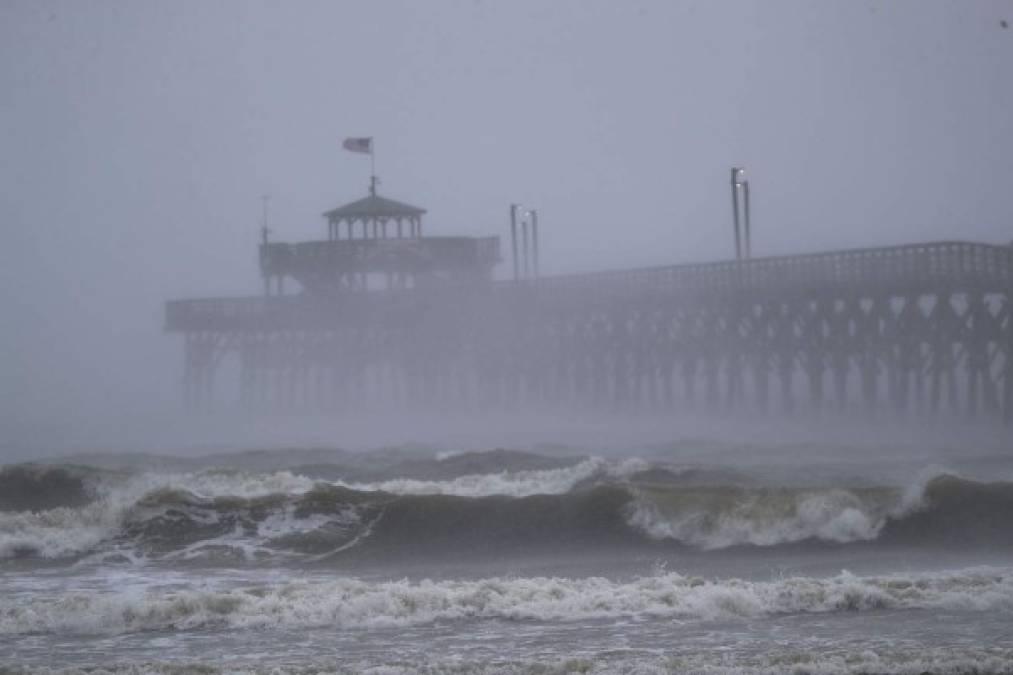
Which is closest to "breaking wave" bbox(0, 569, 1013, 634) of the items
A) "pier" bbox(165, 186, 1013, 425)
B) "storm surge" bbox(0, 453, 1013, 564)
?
"storm surge" bbox(0, 453, 1013, 564)

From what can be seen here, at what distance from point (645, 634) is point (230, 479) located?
12.6m

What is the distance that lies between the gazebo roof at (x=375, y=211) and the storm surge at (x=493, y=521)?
26338 millimetres

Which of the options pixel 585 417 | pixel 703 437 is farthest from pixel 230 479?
pixel 585 417

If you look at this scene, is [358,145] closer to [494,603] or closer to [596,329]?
[596,329]

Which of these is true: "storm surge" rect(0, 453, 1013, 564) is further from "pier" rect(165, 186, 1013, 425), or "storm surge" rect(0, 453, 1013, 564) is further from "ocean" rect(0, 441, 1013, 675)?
"pier" rect(165, 186, 1013, 425)

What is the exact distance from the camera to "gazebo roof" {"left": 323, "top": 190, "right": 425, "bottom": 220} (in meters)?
47.7

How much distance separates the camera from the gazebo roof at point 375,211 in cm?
4766

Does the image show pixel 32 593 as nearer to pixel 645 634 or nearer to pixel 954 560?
pixel 645 634

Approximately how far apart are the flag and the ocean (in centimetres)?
2315

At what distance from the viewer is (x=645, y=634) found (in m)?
13.0

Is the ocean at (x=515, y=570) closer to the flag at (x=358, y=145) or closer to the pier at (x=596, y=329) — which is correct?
the pier at (x=596, y=329)

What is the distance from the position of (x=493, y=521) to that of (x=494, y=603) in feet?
18.6

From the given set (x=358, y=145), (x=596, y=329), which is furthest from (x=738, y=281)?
(x=358, y=145)

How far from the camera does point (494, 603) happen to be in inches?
559
